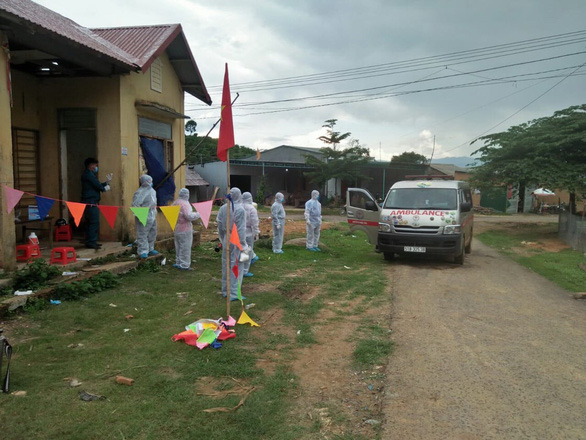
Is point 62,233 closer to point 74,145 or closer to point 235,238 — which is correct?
point 74,145

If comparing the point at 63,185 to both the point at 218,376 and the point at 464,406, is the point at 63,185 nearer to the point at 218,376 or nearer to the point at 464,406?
the point at 218,376

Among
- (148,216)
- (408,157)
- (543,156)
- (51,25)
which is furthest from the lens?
(408,157)

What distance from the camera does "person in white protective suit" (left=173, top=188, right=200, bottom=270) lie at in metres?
9.16

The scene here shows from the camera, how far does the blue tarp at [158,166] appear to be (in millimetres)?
10655

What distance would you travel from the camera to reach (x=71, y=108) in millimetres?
9570

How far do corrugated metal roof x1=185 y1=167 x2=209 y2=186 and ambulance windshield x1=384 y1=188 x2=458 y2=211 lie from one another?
21.1 metres

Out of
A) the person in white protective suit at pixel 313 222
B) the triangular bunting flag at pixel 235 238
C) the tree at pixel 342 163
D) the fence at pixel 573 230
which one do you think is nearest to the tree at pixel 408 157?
the tree at pixel 342 163

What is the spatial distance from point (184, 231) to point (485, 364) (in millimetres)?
6433

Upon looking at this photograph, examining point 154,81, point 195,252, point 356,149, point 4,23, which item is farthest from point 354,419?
point 356,149

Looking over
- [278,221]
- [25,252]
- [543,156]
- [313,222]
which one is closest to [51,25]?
[25,252]

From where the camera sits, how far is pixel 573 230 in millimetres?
14711

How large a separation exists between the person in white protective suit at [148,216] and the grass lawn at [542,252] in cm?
844

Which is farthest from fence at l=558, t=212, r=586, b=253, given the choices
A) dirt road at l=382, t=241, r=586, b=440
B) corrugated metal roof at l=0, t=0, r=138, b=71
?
corrugated metal roof at l=0, t=0, r=138, b=71

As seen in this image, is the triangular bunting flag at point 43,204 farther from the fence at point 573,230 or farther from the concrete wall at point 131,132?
the fence at point 573,230
